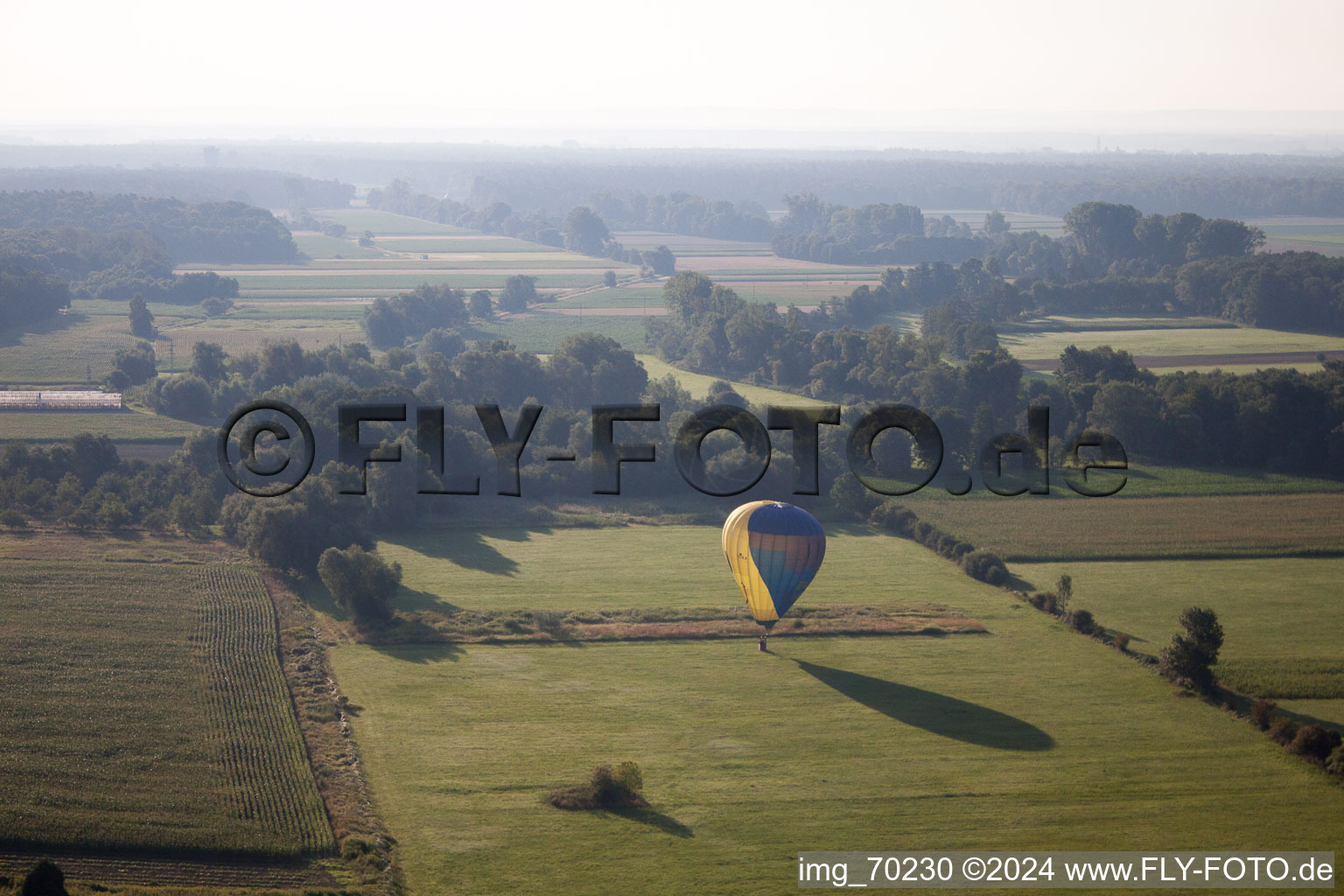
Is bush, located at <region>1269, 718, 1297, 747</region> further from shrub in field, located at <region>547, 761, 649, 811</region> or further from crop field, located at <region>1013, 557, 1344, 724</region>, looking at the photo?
shrub in field, located at <region>547, 761, 649, 811</region>

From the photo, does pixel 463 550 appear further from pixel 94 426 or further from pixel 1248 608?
pixel 1248 608

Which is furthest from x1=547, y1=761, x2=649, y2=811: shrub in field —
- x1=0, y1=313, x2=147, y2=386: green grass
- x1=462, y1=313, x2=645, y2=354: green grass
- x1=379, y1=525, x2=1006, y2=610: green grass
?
x1=462, y1=313, x2=645, y2=354: green grass

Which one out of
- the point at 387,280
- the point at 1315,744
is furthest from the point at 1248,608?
the point at 387,280

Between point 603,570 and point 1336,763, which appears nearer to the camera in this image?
point 1336,763

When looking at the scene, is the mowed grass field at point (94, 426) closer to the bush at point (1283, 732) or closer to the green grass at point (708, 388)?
the green grass at point (708, 388)

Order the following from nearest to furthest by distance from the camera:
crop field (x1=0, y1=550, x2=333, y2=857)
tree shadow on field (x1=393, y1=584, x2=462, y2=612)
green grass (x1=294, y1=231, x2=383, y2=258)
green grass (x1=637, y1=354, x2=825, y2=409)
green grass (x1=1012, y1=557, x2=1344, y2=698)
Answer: crop field (x1=0, y1=550, x2=333, y2=857), green grass (x1=1012, y1=557, x2=1344, y2=698), tree shadow on field (x1=393, y1=584, x2=462, y2=612), green grass (x1=637, y1=354, x2=825, y2=409), green grass (x1=294, y1=231, x2=383, y2=258)
